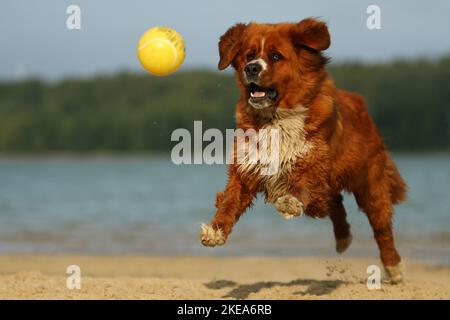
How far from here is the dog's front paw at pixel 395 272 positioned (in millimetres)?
7703

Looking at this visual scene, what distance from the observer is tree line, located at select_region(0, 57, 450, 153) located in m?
56.8

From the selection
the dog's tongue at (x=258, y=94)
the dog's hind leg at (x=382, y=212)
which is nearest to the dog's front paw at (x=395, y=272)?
the dog's hind leg at (x=382, y=212)

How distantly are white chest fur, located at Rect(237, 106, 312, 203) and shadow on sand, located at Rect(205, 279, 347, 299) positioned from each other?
4.64 ft

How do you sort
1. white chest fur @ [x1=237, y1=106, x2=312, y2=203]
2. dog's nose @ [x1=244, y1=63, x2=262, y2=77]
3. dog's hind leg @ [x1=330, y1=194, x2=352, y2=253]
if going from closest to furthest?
dog's nose @ [x1=244, y1=63, x2=262, y2=77] < white chest fur @ [x1=237, y1=106, x2=312, y2=203] < dog's hind leg @ [x1=330, y1=194, x2=352, y2=253]

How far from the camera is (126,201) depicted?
22000 mm

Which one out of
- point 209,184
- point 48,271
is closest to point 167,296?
point 48,271

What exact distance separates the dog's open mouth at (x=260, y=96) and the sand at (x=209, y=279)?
1.98 m

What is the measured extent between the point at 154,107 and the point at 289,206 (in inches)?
2840

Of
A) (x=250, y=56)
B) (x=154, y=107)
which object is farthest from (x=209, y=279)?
(x=154, y=107)

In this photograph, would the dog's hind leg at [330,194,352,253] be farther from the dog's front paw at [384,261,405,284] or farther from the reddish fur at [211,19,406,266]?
the reddish fur at [211,19,406,266]

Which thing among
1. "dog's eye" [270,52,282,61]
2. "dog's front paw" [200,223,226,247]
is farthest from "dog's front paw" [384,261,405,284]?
"dog's eye" [270,52,282,61]

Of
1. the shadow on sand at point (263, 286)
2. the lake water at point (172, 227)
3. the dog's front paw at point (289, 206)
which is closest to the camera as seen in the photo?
the dog's front paw at point (289, 206)

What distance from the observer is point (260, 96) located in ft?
20.3

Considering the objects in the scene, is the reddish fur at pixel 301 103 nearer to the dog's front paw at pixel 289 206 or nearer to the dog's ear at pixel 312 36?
the dog's ear at pixel 312 36
